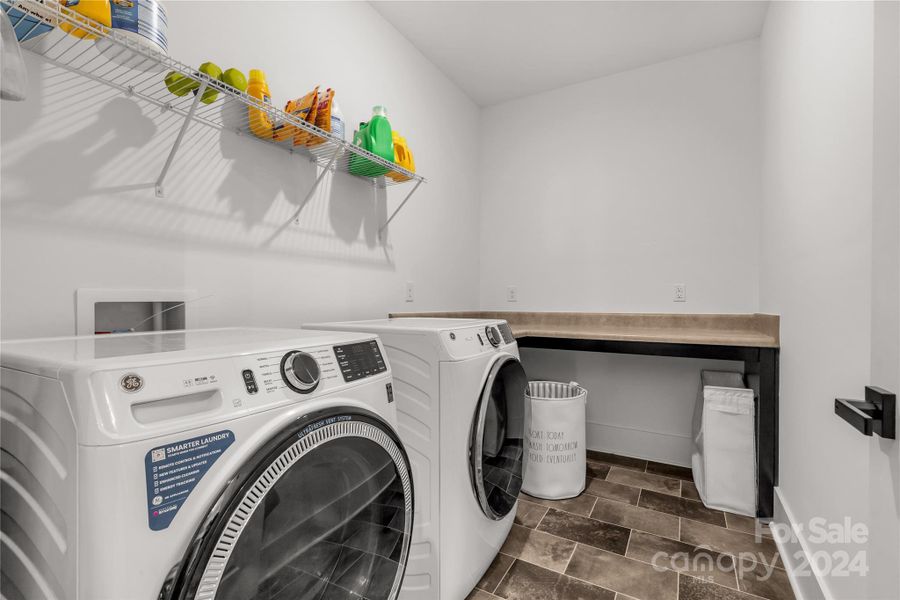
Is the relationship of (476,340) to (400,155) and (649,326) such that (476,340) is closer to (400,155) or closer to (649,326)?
(400,155)

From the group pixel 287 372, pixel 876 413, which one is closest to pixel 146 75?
pixel 287 372

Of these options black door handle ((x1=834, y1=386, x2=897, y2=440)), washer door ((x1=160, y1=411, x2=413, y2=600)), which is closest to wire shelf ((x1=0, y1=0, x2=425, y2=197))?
washer door ((x1=160, y1=411, x2=413, y2=600))

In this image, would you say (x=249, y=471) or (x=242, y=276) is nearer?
(x=249, y=471)

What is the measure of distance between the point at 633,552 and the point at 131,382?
176 cm

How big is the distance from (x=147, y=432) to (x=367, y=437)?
0.40 metres

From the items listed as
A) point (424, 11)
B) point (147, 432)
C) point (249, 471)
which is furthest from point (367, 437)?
point (424, 11)

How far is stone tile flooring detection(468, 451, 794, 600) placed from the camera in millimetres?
1433

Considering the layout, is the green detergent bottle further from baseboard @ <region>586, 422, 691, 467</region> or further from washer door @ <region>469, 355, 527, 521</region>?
baseboard @ <region>586, 422, 691, 467</region>

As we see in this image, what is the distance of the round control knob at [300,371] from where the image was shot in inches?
30.9

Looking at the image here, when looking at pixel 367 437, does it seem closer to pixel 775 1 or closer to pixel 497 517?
pixel 497 517

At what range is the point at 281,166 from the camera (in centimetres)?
162

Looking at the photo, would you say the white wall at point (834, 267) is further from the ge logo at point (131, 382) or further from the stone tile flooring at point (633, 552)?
the ge logo at point (131, 382)

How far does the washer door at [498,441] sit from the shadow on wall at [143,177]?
2.93 ft

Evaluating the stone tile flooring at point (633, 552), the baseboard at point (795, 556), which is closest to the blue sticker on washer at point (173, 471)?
the stone tile flooring at point (633, 552)
